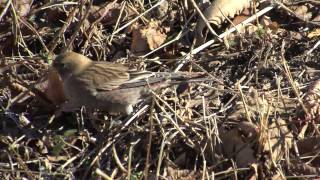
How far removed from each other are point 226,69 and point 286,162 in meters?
1.76

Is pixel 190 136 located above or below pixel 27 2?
below

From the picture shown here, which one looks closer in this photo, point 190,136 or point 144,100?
point 190,136

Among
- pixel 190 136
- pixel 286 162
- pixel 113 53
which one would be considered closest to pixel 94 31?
pixel 113 53

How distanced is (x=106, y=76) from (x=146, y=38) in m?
0.86

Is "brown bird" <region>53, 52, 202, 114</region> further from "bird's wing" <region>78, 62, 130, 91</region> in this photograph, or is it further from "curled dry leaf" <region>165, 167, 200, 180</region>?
"curled dry leaf" <region>165, 167, 200, 180</region>

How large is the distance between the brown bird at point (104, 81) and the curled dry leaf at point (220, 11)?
1178mm

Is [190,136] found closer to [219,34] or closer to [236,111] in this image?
[236,111]

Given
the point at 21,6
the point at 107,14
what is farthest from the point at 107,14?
the point at 21,6

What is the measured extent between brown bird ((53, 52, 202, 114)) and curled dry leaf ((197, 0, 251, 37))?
118 cm

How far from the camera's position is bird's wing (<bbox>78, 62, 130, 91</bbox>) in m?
6.83

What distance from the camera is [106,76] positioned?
682 centimetres

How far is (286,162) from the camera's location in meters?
5.79

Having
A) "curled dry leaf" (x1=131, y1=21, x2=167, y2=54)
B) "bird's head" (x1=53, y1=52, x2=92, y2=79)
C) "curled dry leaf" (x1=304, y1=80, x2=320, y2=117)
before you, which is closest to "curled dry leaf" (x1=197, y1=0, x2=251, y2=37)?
"curled dry leaf" (x1=131, y1=21, x2=167, y2=54)

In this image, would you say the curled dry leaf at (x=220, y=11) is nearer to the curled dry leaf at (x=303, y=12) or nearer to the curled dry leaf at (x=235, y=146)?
the curled dry leaf at (x=303, y=12)
